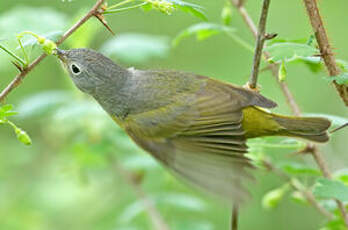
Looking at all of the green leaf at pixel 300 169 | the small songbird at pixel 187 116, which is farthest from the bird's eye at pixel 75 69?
the green leaf at pixel 300 169

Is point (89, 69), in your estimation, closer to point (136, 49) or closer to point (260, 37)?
point (136, 49)

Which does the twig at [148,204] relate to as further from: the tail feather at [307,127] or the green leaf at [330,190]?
the green leaf at [330,190]

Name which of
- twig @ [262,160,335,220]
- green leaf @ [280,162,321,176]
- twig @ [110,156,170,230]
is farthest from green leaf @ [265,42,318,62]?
twig @ [110,156,170,230]

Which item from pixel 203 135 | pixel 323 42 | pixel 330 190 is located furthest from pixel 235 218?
pixel 203 135

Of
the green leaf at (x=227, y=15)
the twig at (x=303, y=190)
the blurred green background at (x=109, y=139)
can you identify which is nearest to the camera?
the twig at (x=303, y=190)

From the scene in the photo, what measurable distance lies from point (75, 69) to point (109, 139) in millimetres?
933

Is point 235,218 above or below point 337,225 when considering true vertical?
above

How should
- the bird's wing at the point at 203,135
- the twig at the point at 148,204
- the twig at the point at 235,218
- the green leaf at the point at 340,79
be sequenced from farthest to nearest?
the twig at the point at 148,204 < the bird's wing at the point at 203,135 < the twig at the point at 235,218 < the green leaf at the point at 340,79

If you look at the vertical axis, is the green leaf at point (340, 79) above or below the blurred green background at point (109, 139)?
below

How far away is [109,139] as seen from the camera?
432cm

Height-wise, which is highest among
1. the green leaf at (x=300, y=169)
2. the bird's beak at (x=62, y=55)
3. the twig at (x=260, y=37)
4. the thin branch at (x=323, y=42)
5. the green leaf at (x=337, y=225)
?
the bird's beak at (x=62, y=55)

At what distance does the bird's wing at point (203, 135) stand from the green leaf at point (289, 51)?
559 mm

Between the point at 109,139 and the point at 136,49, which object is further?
the point at 136,49

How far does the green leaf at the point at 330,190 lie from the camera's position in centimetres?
249
